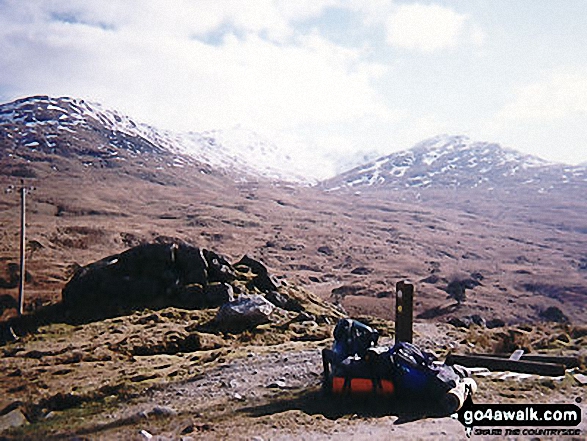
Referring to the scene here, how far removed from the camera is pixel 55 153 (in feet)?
494

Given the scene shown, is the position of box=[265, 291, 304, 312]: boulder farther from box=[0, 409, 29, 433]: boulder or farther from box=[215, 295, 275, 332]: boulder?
box=[0, 409, 29, 433]: boulder

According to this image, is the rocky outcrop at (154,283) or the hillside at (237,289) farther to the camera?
the rocky outcrop at (154,283)

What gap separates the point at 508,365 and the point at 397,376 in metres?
3.80

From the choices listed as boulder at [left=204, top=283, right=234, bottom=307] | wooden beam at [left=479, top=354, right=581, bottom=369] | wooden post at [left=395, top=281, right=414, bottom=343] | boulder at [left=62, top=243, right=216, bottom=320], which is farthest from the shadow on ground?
boulder at [left=62, top=243, right=216, bottom=320]

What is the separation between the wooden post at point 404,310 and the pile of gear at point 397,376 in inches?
83.2

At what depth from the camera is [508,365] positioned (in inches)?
433

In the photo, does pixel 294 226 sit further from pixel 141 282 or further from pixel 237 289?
pixel 141 282

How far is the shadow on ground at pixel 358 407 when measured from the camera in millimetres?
8117

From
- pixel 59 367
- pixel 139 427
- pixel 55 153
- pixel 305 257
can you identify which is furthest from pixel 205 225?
pixel 139 427

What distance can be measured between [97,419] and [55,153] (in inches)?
6168

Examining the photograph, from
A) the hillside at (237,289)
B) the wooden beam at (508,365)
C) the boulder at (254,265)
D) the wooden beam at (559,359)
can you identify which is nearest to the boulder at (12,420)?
the hillside at (237,289)

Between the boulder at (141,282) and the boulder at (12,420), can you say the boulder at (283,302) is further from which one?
the boulder at (12,420)

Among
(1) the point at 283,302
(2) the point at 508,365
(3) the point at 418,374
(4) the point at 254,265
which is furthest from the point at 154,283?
(3) the point at 418,374

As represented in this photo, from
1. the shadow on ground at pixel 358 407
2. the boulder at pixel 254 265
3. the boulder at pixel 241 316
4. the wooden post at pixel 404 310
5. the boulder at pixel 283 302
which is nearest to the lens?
the shadow on ground at pixel 358 407
